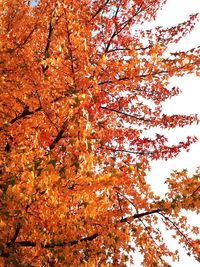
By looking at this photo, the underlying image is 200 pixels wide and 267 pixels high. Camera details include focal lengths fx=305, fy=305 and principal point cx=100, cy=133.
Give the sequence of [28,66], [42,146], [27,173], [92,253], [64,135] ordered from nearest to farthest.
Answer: [27,173] < [92,253] < [28,66] < [64,135] < [42,146]

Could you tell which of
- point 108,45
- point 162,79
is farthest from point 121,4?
point 162,79

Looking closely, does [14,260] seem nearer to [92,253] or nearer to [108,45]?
[92,253]

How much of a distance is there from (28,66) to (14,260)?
124 inches

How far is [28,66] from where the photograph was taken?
535 cm

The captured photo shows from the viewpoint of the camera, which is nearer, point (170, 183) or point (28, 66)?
point (170, 183)

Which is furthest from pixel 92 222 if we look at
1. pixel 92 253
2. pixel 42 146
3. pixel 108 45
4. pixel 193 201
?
pixel 108 45

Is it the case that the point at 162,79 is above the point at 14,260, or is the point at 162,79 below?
above

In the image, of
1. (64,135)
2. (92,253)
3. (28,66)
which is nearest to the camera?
(92,253)

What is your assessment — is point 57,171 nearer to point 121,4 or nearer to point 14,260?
point 14,260

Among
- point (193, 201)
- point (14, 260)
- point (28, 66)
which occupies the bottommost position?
point (14, 260)

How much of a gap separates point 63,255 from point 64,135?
2287 mm

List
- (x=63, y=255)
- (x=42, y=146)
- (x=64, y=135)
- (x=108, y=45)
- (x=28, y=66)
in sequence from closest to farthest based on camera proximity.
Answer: (x=63, y=255) → (x=28, y=66) → (x=64, y=135) → (x=42, y=146) → (x=108, y=45)

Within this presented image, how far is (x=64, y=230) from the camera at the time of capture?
4.37 metres

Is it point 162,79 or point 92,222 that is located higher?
point 162,79
